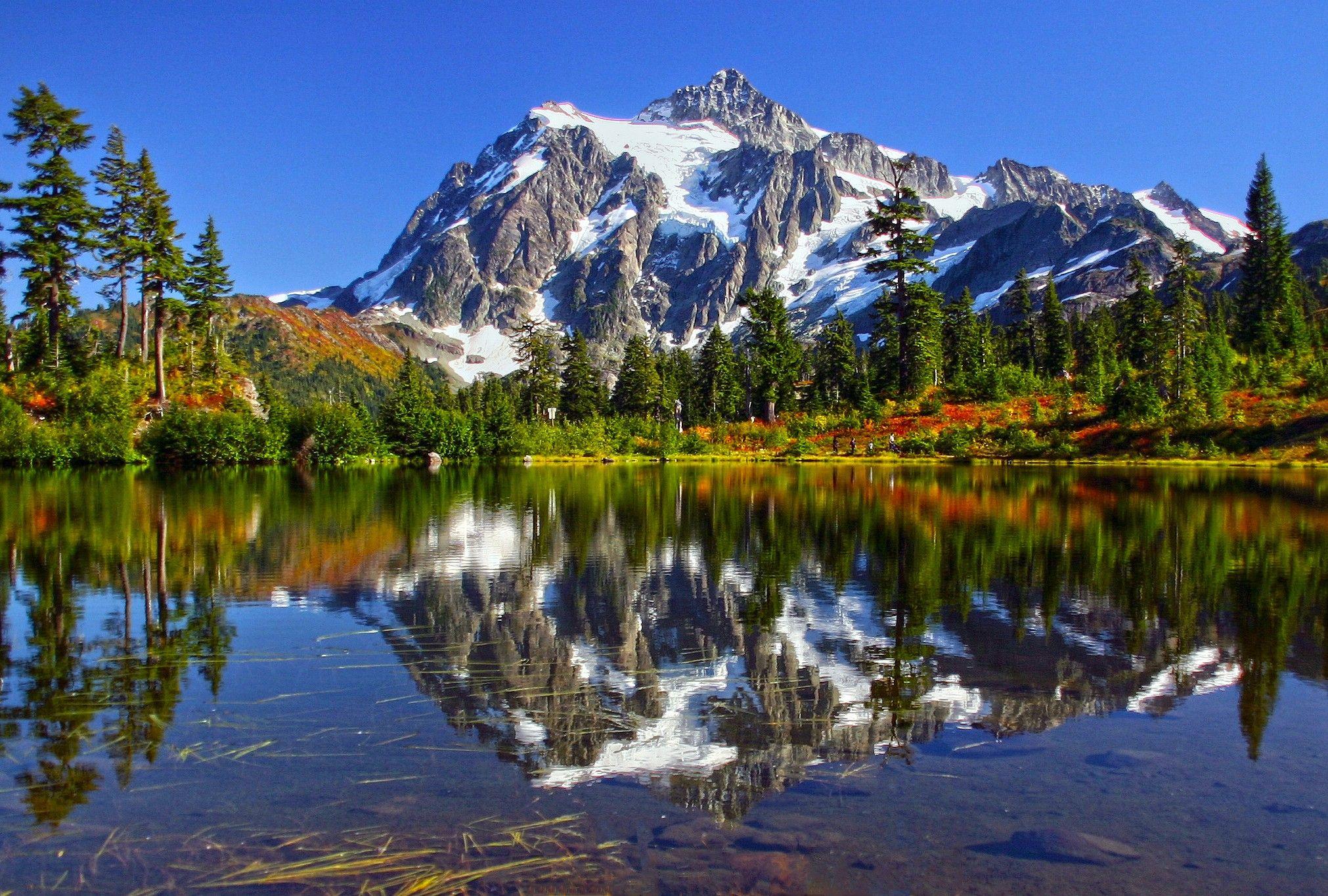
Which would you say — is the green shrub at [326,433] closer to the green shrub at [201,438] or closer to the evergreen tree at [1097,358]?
the green shrub at [201,438]

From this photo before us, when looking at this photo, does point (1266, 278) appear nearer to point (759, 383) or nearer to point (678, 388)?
point (759, 383)

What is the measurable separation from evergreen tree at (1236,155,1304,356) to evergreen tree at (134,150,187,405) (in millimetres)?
76426

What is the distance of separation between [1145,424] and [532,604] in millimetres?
48908

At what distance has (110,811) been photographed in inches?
207

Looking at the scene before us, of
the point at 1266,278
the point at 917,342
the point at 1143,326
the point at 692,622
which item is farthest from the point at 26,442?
the point at 1266,278

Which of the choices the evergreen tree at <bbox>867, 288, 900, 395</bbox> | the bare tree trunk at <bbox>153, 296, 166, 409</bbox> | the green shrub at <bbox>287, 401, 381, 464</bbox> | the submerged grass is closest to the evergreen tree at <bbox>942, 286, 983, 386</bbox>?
the evergreen tree at <bbox>867, 288, 900, 395</bbox>

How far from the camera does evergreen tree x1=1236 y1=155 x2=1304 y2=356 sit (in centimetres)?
6444

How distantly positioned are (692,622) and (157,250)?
185ft

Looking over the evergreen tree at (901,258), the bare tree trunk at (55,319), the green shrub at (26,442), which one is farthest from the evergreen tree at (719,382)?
the green shrub at (26,442)

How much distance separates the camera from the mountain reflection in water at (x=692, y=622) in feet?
21.7

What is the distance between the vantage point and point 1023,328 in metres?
87.2

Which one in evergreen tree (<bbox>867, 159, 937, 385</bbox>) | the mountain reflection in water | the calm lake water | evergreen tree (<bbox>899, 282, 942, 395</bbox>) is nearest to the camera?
the calm lake water

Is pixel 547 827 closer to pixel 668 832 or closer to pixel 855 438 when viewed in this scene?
pixel 668 832

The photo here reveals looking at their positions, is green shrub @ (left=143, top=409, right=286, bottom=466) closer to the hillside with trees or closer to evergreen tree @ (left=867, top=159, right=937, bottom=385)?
the hillside with trees
